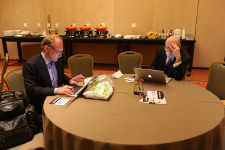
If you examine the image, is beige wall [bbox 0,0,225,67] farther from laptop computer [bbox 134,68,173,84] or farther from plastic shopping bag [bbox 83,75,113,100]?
plastic shopping bag [bbox 83,75,113,100]

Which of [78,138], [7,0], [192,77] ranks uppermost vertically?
[7,0]

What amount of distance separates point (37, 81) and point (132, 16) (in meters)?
4.31

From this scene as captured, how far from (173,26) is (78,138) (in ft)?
16.6

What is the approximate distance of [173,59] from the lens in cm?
275

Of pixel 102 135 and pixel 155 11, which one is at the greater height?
pixel 155 11

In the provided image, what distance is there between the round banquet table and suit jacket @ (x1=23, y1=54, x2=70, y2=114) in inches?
7.9

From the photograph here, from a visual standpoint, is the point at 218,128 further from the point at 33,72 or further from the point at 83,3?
the point at 83,3

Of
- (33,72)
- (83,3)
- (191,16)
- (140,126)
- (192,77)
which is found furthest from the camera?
(83,3)

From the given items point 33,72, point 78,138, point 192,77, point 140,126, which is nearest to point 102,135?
point 78,138

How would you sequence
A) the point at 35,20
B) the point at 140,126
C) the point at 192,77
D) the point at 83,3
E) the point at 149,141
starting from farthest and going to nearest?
the point at 35,20 → the point at 83,3 → the point at 192,77 → the point at 140,126 → the point at 149,141

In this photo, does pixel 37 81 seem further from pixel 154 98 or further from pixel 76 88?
pixel 154 98

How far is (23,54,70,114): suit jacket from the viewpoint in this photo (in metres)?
2.08

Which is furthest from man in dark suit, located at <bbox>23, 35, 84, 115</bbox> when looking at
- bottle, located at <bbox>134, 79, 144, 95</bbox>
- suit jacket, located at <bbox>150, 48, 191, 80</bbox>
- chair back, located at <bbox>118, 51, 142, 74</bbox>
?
chair back, located at <bbox>118, 51, 142, 74</bbox>

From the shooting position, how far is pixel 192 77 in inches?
199
